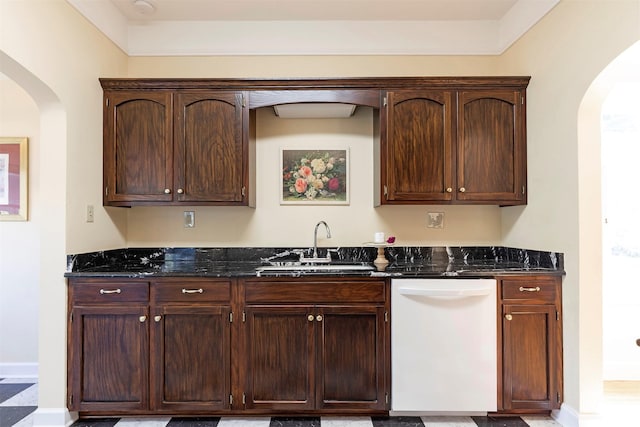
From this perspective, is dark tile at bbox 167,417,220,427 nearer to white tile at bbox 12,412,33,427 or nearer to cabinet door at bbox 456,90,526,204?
white tile at bbox 12,412,33,427

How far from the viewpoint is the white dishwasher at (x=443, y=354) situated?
2.18 meters

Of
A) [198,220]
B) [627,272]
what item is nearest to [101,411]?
[198,220]

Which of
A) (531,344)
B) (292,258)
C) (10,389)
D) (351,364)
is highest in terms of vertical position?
(292,258)

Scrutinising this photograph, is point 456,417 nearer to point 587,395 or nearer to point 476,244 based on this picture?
point 587,395

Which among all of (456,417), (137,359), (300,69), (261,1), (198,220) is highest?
(261,1)

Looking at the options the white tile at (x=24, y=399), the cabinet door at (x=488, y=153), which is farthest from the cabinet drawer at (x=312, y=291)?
the white tile at (x=24, y=399)

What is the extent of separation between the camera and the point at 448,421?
87.8 inches

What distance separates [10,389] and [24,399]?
267 millimetres

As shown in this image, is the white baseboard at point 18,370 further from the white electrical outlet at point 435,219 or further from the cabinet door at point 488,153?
the cabinet door at point 488,153

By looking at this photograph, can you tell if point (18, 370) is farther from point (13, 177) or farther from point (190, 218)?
point (190, 218)

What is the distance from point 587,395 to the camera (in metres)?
2.09

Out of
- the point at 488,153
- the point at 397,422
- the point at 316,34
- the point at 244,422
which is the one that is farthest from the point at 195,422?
the point at 316,34

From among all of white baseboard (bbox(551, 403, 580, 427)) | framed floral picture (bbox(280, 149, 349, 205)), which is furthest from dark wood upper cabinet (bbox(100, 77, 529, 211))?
white baseboard (bbox(551, 403, 580, 427))

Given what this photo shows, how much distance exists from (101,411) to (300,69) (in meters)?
2.69
